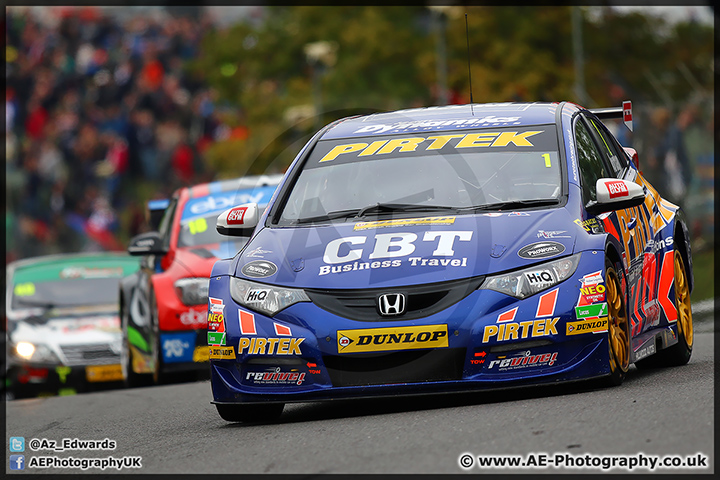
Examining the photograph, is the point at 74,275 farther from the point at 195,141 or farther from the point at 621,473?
the point at 195,141

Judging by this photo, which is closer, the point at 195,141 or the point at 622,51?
the point at 622,51

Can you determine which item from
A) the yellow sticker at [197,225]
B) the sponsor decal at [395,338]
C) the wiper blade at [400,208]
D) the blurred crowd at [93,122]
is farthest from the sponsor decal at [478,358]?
the blurred crowd at [93,122]

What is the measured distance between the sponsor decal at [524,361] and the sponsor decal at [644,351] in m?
0.98

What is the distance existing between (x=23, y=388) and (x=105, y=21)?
93.3 ft

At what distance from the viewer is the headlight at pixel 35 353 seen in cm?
1346

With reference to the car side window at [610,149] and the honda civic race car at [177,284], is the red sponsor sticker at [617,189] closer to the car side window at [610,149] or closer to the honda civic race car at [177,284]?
the car side window at [610,149]

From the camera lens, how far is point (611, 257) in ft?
22.7

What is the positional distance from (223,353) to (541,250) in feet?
5.81

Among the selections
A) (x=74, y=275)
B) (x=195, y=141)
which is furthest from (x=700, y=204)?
(x=195, y=141)

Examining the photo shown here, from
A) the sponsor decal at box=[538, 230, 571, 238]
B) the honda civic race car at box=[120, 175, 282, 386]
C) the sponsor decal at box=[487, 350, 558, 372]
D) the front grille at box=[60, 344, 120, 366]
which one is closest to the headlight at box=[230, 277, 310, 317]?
the sponsor decal at box=[487, 350, 558, 372]

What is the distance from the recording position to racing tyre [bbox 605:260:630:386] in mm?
6629

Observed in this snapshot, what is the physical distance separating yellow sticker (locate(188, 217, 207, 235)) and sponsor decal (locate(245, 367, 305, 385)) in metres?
5.68

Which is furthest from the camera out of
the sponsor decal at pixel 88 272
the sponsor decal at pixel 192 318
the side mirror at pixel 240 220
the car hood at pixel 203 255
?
the sponsor decal at pixel 88 272

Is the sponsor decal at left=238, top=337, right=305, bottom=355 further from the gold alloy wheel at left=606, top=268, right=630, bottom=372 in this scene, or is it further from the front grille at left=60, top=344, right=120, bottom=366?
A: the front grille at left=60, top=344, right=120, bottom=366
